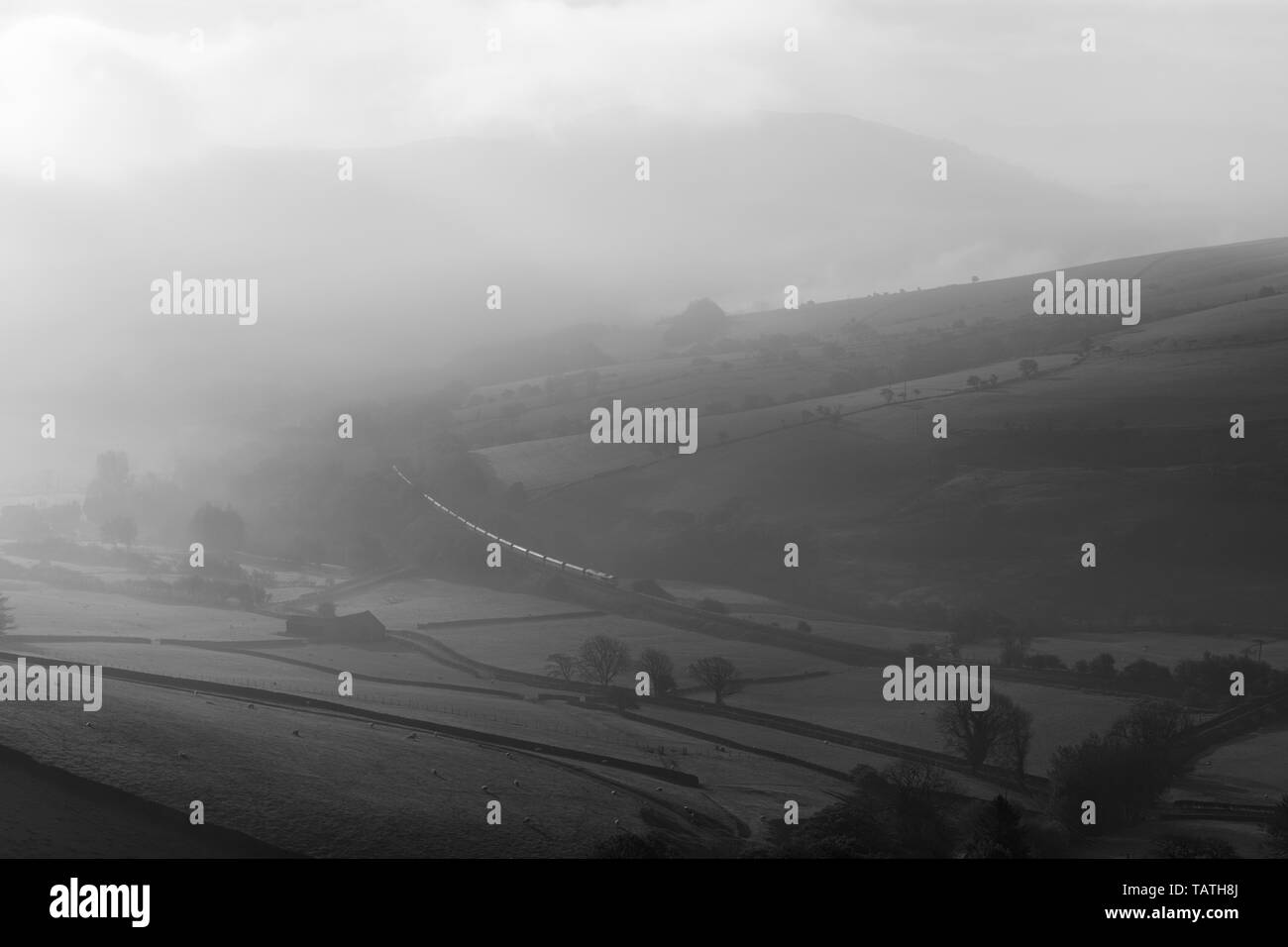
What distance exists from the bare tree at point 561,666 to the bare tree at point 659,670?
161 inches

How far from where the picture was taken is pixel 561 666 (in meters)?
71.9

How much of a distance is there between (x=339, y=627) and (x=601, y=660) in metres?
19.8

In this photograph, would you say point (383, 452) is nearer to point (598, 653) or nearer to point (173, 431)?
point (173, 431)

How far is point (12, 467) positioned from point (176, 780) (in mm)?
132787

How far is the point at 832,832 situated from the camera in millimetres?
41812

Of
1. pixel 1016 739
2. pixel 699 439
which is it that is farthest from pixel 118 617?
pixel 699 439

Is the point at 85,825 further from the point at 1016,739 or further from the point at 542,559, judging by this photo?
the point at 542,559

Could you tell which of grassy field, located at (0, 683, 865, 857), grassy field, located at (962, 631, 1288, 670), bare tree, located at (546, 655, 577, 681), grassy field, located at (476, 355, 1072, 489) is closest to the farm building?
bare tree, located at (546, 655, 577, 681)

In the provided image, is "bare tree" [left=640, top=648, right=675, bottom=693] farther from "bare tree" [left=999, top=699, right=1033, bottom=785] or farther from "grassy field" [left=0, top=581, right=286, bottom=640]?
"grassy field" [left=0, top=581, right=286, bottom=640]

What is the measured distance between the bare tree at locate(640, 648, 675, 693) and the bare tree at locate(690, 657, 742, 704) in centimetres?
167

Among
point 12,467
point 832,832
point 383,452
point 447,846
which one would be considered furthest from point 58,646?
point 12,467

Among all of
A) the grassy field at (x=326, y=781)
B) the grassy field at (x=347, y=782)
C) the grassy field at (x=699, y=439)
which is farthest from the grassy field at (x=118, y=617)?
the grassy field at (x=699, y=439)

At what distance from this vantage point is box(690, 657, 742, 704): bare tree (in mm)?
Result: 67500
